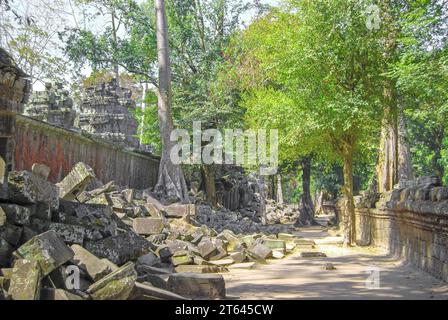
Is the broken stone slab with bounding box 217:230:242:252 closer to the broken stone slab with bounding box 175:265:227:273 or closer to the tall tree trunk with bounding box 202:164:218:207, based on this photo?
the broken stone slab with bounding box 175:265:227:273

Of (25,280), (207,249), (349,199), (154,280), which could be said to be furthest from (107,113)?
(25,280)

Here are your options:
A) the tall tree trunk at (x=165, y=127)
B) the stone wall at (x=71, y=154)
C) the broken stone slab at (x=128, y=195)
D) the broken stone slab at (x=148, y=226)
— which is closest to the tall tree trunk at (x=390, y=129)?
the broken stone slab at (x=148, y=226)

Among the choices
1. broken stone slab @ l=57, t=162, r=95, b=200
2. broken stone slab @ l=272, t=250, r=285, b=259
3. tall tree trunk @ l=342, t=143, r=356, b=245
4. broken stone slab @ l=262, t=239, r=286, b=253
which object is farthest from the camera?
tall tree trunk @ l=342, t=143, r=356, b=245

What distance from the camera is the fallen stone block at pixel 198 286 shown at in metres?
6.09

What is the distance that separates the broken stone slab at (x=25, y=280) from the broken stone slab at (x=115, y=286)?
576 millimetres

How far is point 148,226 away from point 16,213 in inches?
262

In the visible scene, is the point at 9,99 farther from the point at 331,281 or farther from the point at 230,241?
the point at 230,241

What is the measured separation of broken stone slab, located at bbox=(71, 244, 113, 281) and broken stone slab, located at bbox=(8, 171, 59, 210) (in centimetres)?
79

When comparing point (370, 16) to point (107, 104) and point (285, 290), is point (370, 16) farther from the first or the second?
point (107, 104)

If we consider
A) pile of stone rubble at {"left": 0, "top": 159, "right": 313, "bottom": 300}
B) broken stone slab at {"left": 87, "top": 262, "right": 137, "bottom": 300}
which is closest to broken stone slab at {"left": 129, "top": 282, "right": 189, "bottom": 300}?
pile of stone rubble at {"left": 0, "top": 159, "right": 313, "bottom": 300}

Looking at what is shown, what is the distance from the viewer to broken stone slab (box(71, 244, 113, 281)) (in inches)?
203

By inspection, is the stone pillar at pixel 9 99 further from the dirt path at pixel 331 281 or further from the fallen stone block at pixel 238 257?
the fallen stone block at pixel 238 257
